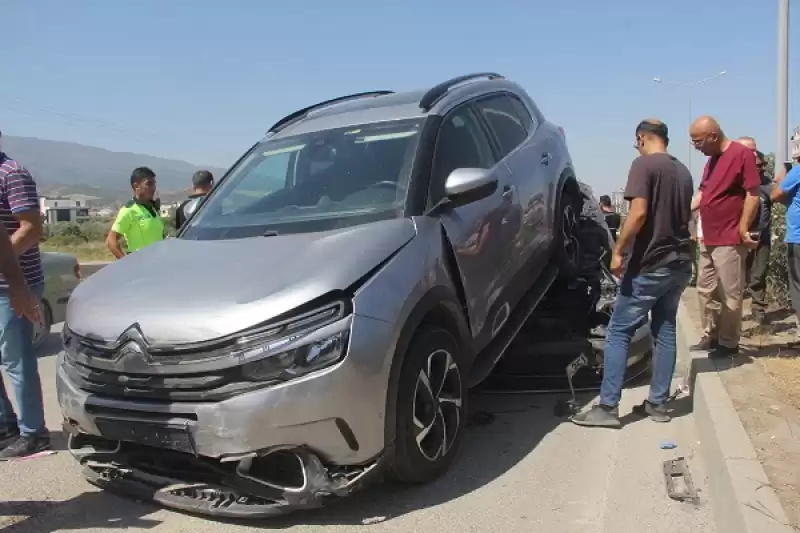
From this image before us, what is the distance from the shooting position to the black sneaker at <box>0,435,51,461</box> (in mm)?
4504

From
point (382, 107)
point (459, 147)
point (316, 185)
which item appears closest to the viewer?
point (316, 185)

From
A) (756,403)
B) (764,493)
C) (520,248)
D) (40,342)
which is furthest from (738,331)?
(40,342)

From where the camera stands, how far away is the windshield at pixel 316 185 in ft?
13.3

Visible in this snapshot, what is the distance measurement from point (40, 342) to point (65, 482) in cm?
475

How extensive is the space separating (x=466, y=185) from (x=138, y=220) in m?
3.56

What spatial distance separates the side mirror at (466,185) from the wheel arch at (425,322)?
557mm

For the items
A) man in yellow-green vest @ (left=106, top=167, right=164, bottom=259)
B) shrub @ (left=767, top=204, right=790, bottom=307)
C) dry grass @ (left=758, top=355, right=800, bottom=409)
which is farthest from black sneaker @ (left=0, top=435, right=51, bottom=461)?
shrub @ (left=767, top=204, right=790, bottom=307)

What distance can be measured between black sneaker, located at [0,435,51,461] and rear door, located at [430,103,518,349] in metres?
2.83

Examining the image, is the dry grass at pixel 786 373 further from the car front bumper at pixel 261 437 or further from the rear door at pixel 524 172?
the car front bumper at pixel 261 437

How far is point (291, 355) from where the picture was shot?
3082 mm

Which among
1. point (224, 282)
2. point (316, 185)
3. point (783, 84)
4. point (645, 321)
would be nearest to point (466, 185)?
point (316, 185)

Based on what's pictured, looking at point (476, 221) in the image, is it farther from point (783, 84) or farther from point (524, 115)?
point (783, 84)

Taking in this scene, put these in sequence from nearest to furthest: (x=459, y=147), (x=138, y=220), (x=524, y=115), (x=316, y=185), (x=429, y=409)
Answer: (x=429, y=409) → (x=316, y=185) → (x=459, y=147) → (x=524, y=115) → (x=138, y=220)

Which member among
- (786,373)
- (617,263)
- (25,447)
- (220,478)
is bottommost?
(786,373)
